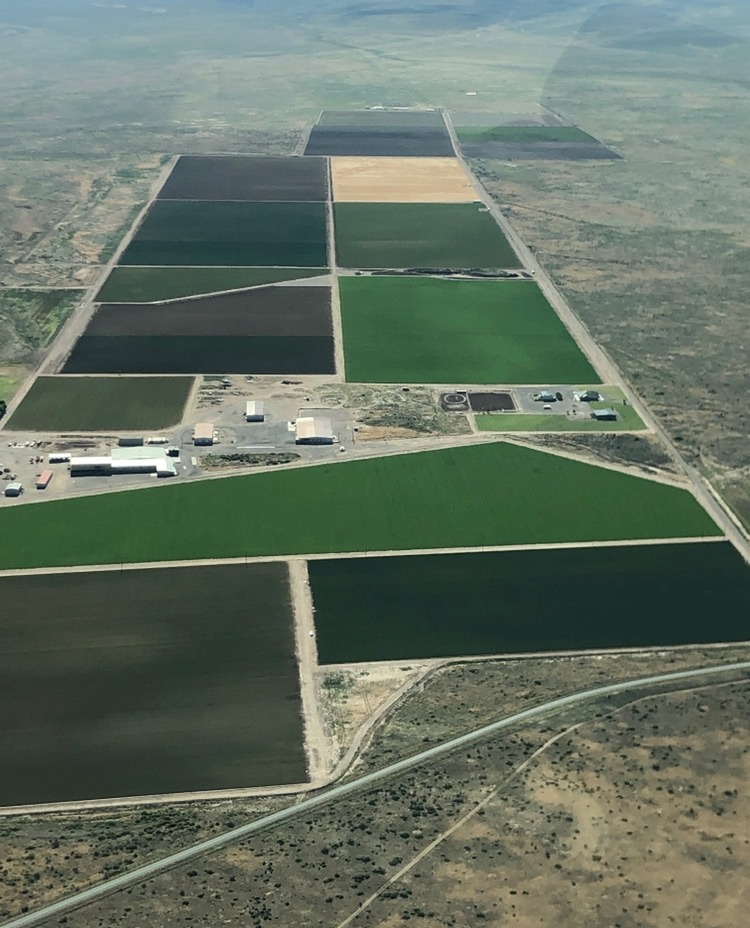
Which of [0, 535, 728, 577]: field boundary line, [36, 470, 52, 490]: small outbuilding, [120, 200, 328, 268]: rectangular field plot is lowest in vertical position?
[0, 535, 728, 577]: field boundary line

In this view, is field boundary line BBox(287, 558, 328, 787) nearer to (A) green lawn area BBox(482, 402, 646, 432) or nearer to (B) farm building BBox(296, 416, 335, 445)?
(B) farm building BBox(296, 416, 335, 445)

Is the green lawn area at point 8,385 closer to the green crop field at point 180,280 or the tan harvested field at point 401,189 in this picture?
the green crop field at point 180,280

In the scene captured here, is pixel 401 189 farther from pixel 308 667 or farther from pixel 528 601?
pixel 308 667

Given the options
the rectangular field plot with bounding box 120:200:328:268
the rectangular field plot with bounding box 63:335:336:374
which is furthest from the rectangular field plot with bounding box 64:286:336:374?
the rectangular field plot with bounding box 120:200:328:268

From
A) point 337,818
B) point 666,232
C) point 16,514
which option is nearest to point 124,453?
point 16,514

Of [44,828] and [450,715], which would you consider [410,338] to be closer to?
[450,715]
